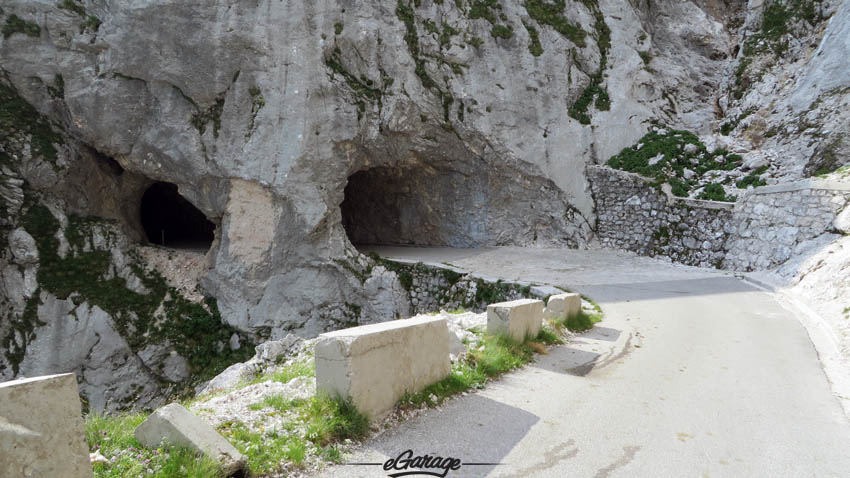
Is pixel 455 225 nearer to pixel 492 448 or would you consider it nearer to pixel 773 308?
pixel 773 308

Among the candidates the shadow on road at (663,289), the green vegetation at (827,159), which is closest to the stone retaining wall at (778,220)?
the shadow on road at (663,289)

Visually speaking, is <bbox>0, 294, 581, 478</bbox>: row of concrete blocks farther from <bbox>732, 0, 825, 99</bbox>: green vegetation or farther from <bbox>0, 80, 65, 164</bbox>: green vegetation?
<bbox>732, 0, 825, 99</bbox>: green vegetation

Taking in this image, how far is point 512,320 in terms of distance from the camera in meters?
6.02

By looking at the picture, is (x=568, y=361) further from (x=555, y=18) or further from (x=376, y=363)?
(x=555, y=18)

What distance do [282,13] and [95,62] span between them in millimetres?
6320

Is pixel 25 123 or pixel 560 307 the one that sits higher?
pixel 25 123

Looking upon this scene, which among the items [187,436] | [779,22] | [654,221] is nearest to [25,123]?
[187,436]

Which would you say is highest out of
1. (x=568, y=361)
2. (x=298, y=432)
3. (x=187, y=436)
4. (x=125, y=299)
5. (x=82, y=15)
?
(x=82, y=15)

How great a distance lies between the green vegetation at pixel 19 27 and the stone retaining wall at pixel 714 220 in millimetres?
20098

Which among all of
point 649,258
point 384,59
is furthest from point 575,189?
point 384,59

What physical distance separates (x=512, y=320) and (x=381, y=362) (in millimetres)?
2708

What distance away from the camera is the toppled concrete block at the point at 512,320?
5.98 m

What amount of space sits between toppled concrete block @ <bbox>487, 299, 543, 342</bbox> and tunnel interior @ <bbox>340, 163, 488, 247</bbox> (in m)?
12.9

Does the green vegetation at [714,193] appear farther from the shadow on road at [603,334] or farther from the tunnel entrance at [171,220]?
the tunnel entrance at [171,220]
